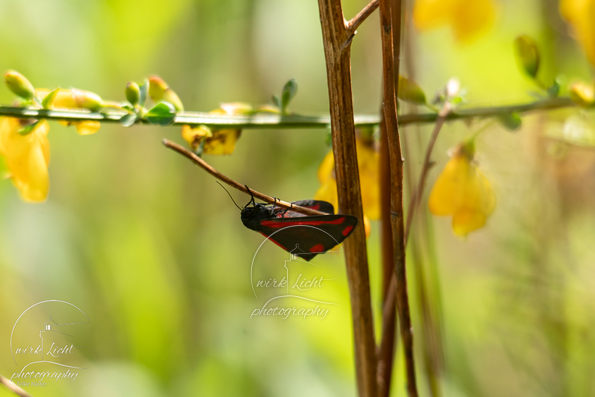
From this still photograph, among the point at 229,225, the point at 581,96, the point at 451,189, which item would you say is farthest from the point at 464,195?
the point at 229,225

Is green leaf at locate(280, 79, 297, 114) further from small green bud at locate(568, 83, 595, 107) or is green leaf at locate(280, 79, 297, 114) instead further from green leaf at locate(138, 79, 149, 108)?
small green bud at locate(568, 83, 595, 107)

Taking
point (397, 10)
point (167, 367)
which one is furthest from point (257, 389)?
point (397, 10)

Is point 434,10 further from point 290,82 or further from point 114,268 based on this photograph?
point 114,268

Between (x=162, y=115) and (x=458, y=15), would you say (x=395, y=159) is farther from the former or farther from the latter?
(x=458, y=15)

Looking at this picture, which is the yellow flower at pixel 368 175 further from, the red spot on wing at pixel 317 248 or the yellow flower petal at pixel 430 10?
the yellow flower petal at pixel 430 10

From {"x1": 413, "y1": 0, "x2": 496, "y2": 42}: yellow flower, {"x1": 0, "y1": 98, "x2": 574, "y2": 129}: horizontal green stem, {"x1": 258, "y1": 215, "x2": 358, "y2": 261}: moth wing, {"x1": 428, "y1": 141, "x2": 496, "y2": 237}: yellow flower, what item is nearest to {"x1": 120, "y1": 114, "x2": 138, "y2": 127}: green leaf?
{"x1": 0, "y1": 98, "x2": 574, "y2": 129}: horizontal green stem

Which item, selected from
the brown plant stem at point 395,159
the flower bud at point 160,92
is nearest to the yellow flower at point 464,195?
the brown plant stem at point 395,159
